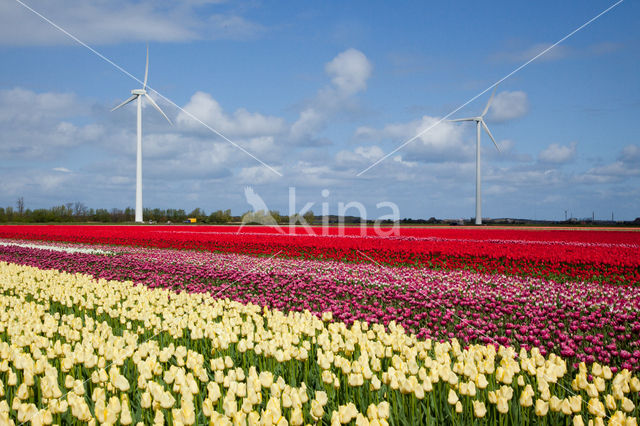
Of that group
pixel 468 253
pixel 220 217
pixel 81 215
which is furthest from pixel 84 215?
pixel 468 253

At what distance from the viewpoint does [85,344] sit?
5.79 m

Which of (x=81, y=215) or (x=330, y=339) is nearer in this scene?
(x=330, y=339)

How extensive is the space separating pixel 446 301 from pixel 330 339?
4.73 metres

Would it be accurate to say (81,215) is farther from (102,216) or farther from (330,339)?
(330,339)

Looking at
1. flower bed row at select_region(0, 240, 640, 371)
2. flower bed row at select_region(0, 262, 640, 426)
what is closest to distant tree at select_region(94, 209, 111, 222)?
flower bed row at select_region(0, 240, 640, 371)

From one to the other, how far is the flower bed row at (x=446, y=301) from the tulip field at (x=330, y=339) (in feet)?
0.18

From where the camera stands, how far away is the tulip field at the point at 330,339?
13.4 feet

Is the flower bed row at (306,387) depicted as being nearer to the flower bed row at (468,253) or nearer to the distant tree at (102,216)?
the flower bed row at (468,253)

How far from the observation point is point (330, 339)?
6.44 metres

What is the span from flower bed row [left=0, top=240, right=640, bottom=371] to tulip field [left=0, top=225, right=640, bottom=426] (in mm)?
56

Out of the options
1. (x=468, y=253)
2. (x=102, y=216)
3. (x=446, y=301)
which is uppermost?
(x=102, y=216)

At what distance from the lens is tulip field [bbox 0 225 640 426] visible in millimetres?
4078

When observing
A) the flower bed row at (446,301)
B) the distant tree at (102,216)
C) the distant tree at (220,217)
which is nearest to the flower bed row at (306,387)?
the flower bed row at (446,301)

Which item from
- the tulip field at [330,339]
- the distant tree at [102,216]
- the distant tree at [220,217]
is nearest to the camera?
the tulip field at [330,339]
